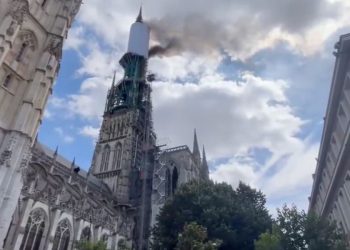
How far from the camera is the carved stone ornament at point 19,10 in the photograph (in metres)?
21.6

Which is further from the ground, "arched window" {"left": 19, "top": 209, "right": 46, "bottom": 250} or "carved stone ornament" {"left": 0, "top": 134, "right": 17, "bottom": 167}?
"carved stone ornament" {"left": 0, "top": 134, "right": 17, "bottom": 167}

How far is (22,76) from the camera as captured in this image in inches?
886

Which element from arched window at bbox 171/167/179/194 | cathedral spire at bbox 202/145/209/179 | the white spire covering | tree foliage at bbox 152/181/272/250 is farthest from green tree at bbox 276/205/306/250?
the white spire covering

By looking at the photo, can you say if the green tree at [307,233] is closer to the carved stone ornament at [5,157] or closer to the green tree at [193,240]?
the green tree at [193,240]

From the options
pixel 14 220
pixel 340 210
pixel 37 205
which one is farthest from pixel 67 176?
pixel 340 210

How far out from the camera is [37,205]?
29.1 metres

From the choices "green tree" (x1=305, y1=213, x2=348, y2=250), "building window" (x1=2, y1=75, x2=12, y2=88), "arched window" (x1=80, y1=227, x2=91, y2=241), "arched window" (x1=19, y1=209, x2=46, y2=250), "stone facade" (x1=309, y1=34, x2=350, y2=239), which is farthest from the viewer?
"arched window" (x1=80, y1=227, x2=91, y2=241)

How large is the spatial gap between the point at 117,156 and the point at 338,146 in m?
42.2

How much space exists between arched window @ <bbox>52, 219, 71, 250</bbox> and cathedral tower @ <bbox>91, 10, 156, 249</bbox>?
14860 millimetres

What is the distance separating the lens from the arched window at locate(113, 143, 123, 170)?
185ft

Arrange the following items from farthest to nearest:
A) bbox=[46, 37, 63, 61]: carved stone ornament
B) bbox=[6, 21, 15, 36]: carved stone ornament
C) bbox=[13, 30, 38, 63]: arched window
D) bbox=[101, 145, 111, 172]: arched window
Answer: bbox=[101, 145, 111, 172]: arched window, bbox=[46, 37, 63, 61]: carved stone ornament, bbox=[13, 30, 38, 63]: arched window, bbox=[6, 21, 15, 36]: carved stone ornament

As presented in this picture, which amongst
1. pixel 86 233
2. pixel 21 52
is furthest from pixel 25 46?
pixel 86 233

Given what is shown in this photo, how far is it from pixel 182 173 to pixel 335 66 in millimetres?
40570

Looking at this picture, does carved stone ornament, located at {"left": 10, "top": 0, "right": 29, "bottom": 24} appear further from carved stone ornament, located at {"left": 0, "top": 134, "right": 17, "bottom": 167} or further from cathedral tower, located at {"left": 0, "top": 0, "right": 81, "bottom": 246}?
carved stone ornament, located at {"left": 0, "top": 134, "right": 17, "bottom": 167}
